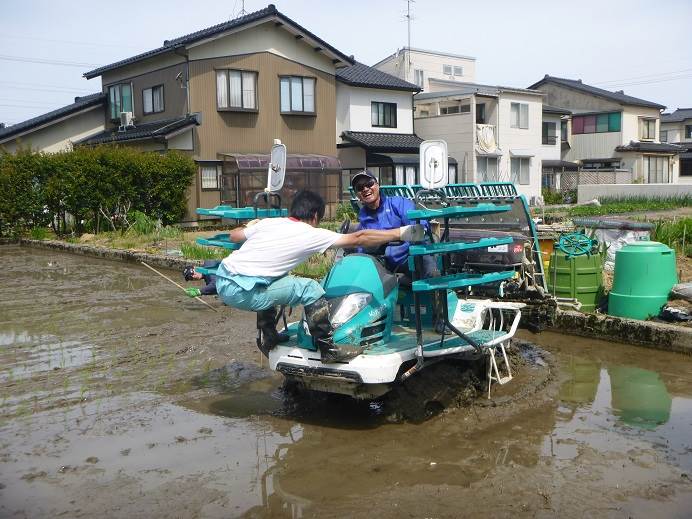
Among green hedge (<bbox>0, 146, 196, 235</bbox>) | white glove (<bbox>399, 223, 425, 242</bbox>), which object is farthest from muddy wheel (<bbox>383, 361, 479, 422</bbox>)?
green hedge (<bbox>0, 146, 196, 235</bbox>)


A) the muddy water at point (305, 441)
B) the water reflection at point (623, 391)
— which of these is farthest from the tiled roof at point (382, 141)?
the water reflection at point (623, 391)

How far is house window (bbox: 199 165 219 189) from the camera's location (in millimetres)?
23391

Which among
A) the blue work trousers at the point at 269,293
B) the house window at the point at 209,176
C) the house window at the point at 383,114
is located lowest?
the blue work trousers at the point at 269,293

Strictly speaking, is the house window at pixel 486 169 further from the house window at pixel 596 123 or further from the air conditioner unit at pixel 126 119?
the air conditioner unit at pixel 126 119

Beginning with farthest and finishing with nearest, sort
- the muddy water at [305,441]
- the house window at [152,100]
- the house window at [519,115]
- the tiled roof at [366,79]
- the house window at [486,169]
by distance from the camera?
the house window at [519,115] → the house window at [486,169] → the tiled roof at [366,79] → the house window at [152,100] → the muddy water at [305,441]

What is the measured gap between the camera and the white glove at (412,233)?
4.50 m

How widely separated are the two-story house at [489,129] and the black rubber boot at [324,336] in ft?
94.3

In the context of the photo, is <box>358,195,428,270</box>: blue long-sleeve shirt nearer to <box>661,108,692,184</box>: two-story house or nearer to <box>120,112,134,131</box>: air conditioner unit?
<box>120,112,134,131</box>: air conditioner unit

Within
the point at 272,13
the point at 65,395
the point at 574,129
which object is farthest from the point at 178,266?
the point at 574,129

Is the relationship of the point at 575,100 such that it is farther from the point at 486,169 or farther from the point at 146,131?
the point at 146,131

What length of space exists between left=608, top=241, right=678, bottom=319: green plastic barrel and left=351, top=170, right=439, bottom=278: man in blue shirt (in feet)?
10.4

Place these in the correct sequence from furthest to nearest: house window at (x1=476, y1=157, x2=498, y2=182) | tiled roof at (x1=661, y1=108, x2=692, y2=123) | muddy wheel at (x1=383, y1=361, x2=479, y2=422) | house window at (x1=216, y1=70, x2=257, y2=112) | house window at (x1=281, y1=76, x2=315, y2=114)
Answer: tiled roof at (x1=661, y1=108, x2=692, y2=123) → house window at (x1=476, y1=157, x2=498, y2=182) → house window at (x1=281, y1=76, x2=315, y2=114) → house window at (x1=216, y1=70, x2=257, y2=112) → muddy wheel at (x1=383, y1=361, x2=479, y2=422)

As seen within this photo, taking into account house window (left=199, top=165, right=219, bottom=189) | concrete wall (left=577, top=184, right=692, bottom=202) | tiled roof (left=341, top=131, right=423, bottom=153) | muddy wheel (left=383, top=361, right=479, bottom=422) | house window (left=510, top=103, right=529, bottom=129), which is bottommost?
muddy wheel (left=383, top=361, right=479, bottom=422)

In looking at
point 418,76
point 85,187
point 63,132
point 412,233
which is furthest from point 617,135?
point 412,233
